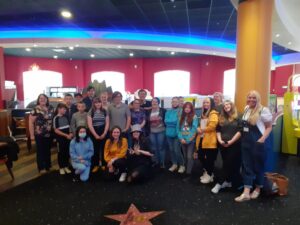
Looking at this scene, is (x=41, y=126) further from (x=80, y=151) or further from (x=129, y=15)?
(x=129, y=15)

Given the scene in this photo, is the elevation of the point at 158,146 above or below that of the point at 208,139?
below

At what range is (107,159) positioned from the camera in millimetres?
3850

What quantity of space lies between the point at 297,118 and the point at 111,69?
33.9ft

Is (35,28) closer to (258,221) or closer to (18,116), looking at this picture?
(18,116)

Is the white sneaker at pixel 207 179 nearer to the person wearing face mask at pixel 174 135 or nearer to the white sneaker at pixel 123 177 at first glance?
the person wearing face mask at pixel 174 135

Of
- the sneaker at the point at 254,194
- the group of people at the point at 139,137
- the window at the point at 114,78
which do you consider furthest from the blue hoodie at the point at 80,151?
the window at the point at 114,78

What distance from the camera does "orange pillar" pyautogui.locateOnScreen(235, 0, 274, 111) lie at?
3664mm

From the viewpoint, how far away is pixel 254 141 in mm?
3000

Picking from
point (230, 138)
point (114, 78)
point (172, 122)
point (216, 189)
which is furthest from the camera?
point (114, 78)

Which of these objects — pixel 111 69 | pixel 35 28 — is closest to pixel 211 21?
pixel 35 28

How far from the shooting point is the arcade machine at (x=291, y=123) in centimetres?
503

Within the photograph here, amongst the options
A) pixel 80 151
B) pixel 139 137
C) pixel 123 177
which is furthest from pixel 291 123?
pixel 80 151

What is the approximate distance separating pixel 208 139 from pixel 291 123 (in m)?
2.62

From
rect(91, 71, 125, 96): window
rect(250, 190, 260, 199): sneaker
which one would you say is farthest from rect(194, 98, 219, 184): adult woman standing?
rect(91, 71, 125, 96): window
